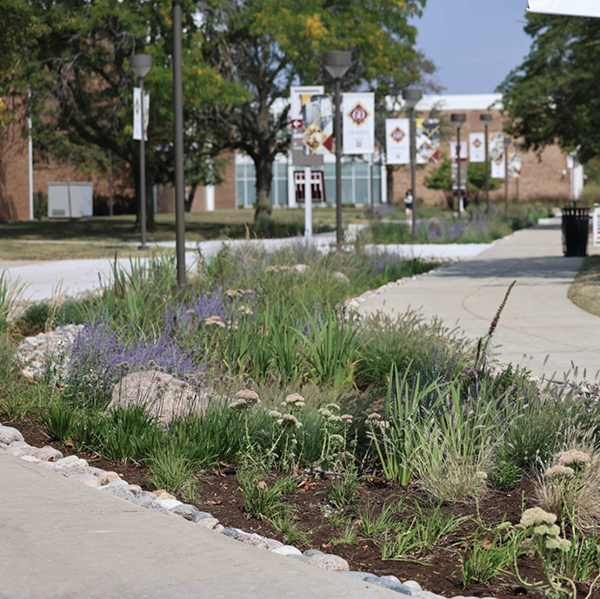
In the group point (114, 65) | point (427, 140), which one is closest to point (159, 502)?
point (114, 65)

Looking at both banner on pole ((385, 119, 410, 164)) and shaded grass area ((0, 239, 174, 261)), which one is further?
banner on pole ((385, 119, 410, 164))

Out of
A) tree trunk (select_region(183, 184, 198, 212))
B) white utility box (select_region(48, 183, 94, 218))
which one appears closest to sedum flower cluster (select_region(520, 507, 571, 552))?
white utility box (select_region(48, 183, 94, 218))

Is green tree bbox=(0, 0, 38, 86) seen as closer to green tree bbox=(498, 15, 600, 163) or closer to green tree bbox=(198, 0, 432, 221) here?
green tree bbox=(198, 0, 432, 221)

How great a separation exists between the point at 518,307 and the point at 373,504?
28.3 feet

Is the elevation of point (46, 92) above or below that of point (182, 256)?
above

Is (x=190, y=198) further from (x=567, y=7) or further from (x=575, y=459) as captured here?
(x=575, y=459)

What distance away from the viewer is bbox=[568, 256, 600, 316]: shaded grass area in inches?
531

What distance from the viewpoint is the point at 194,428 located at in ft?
20.0

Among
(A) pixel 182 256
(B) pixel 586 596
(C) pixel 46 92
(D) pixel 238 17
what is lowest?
(B) pixel 586 596

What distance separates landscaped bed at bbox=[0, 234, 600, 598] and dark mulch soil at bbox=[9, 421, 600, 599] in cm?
1

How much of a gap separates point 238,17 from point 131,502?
3094 cm

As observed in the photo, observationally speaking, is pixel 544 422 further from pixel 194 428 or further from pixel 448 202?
pixel 448 202

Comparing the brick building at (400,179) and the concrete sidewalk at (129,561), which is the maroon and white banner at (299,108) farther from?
the brick building at (400,179)

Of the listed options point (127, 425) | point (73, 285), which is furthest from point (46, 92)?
point (127, 425)
